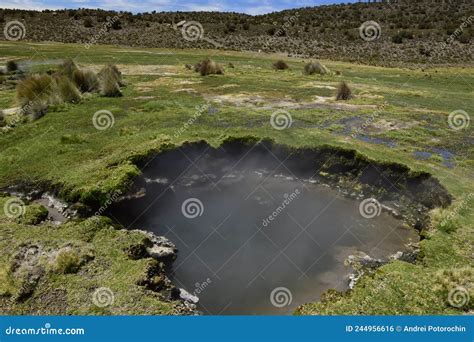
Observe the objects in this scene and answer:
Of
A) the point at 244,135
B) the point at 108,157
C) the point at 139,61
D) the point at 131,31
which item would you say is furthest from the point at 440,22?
the point at 108,157

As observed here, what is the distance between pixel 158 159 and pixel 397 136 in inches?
405

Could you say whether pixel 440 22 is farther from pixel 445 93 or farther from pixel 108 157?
pixel 108 157

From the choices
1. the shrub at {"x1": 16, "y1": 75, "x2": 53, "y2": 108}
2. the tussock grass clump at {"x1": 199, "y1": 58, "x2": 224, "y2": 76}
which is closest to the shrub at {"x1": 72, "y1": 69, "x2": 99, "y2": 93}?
the shrub at {"x1": 16, "y1": 75, "x2": 53, "y2": 108}

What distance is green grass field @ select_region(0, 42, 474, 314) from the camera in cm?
870

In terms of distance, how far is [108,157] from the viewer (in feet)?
49.6

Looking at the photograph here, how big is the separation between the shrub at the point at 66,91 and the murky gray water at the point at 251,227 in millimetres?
9305

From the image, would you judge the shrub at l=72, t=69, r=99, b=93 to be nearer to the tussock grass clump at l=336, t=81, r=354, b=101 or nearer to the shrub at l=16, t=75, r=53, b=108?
the shrub at l=16, t=75, r=53, b=108

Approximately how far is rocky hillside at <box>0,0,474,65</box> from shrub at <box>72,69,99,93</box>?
91.4 feet

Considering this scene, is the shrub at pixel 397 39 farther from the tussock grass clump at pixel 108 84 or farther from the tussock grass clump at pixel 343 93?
the tussock grass clump at pixel 108 84

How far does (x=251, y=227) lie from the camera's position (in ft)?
40.1

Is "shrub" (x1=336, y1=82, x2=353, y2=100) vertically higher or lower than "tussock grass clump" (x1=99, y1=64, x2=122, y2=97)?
higher

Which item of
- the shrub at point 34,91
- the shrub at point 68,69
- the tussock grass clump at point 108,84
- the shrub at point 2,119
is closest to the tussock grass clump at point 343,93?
the tussock grass clump at point 108,84

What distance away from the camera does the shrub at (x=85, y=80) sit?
79.9ft

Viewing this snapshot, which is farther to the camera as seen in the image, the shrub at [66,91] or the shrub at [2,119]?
the shrub at [66,91]
